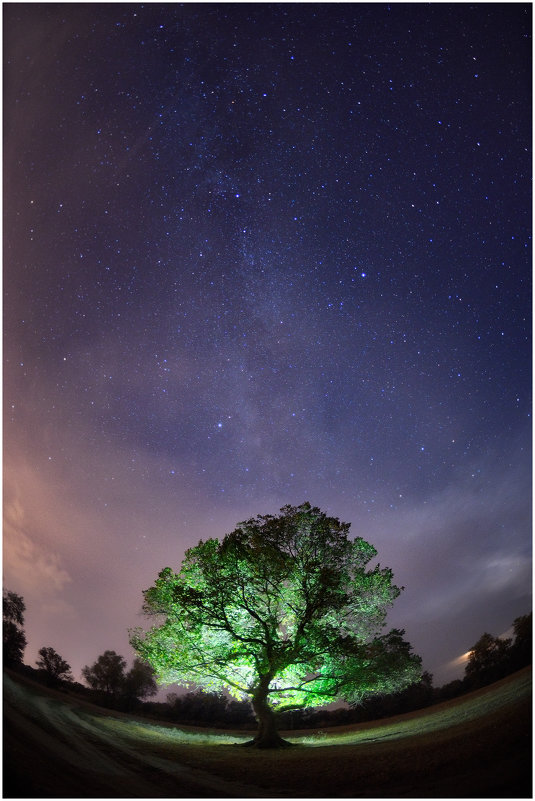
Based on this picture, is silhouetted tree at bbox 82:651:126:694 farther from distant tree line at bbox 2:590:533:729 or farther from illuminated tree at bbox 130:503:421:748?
illuminated tree at bbox 130:503:421:748

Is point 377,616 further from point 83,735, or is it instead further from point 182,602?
point 83,735

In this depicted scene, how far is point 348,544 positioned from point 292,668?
826cm

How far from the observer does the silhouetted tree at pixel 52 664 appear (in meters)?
32.3

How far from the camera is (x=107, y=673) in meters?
53.0

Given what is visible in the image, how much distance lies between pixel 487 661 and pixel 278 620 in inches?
890

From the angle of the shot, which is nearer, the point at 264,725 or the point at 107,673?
the point at 264,725

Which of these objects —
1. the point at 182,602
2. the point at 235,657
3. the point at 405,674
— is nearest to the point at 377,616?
the point at 405,674

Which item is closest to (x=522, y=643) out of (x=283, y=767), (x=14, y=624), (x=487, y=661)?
(x=487, y=661)

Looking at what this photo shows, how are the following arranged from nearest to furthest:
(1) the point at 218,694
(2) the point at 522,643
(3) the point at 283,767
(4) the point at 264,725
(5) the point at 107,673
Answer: (3) the point at 283,767
(4) the point at 264,725
(2) the point at 522,643
(1) the point at 218,694
(5) the point at 107,673

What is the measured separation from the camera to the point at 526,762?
7988mm

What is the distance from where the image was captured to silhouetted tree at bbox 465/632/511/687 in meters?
28.3

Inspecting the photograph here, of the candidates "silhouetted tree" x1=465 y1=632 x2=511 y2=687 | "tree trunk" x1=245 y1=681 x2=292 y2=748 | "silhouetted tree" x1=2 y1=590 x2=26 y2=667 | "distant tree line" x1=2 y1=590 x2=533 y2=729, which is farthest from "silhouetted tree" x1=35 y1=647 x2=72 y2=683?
"silhouetted tree" x1=465 y1=632 x2=511 y2=687

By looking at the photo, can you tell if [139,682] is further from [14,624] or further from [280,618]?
[280,618]

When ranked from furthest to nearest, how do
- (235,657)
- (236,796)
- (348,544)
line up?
(348,544)
(235,657)
(236,796)
